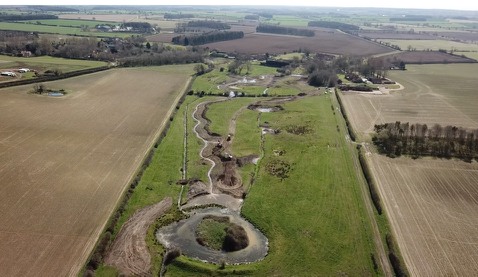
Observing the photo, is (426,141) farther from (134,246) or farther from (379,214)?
(134,246)

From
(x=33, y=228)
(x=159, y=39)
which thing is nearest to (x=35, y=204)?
(x=33, y=228)

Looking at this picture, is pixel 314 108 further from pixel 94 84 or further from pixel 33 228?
pixel 33 228

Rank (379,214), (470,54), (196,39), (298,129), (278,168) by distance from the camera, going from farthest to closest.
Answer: (470,54), (196,39), (298,129), (278,168), (379,214)

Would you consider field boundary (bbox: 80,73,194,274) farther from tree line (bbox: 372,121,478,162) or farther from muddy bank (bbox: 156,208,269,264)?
tree line (bbox: 372,121,478,162)

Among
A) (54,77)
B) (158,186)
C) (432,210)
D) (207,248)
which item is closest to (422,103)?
(432,210)

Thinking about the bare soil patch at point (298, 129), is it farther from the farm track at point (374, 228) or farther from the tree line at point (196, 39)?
the tree line at point (196, 39)

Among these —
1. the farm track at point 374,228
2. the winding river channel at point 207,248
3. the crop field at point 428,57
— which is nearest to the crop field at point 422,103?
the farm track at point 374,228
